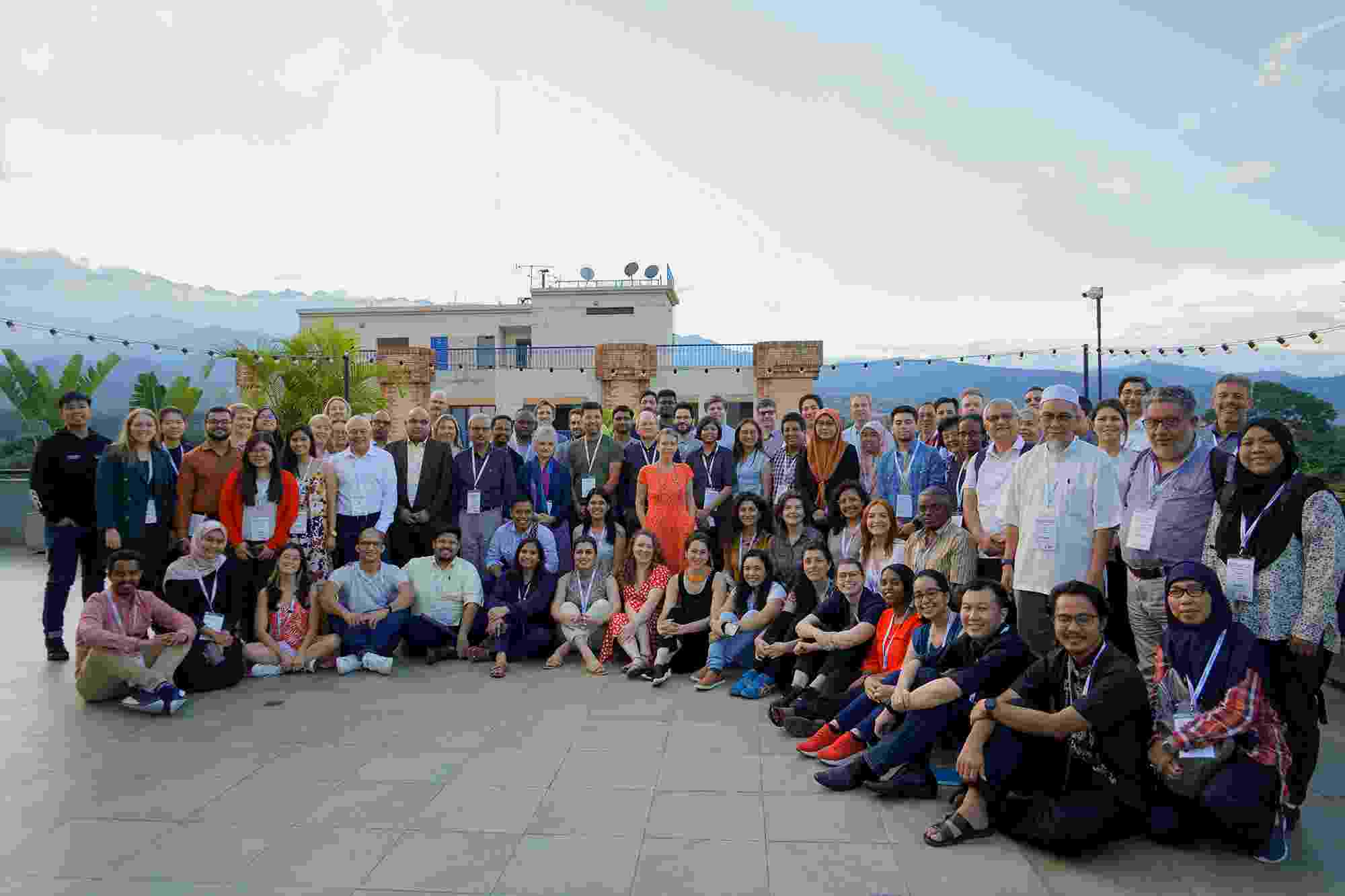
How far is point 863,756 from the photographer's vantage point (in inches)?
143

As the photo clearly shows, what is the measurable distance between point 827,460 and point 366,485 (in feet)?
11.2

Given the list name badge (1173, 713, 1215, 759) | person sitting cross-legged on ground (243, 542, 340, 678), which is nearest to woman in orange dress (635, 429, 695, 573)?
person sitting cross-legged on ground (243, 542, 340, 678)

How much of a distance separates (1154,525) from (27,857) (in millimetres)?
4751

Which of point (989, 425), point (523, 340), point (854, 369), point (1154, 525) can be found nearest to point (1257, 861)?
point (1154, 525)

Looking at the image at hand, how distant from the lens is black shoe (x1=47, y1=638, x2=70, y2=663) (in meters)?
5.81

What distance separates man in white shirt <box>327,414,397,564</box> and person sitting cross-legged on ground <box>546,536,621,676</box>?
56.1 inches

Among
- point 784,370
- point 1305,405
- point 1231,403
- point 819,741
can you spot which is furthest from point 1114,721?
point 784,370

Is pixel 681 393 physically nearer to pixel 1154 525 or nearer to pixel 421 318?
pixel 421 318

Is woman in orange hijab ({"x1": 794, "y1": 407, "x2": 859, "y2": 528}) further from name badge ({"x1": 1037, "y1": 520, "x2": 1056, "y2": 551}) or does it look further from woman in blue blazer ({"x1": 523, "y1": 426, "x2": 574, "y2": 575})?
name badge ({"x1": 1037, "y1": 520, "x2": 1056, "y2": 551})

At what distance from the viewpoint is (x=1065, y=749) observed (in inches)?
128

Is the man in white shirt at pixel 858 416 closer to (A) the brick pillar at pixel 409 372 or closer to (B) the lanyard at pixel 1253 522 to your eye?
(B) the lanyard at pixel 1253 522

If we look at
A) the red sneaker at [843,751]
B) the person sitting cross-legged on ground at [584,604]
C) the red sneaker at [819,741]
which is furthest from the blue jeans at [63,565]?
A: the red sneaker at [843,751]

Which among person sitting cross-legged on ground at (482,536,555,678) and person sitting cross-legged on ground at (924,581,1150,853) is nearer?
person sitting cross-legged on ground at (924,581,1150,853)

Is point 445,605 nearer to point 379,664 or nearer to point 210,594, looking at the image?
point 379,664
